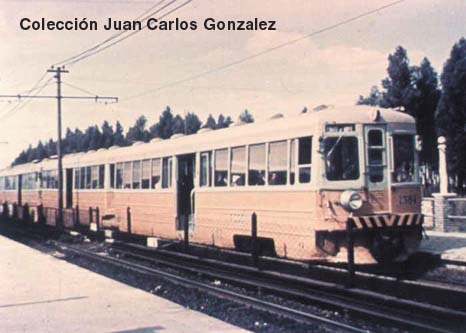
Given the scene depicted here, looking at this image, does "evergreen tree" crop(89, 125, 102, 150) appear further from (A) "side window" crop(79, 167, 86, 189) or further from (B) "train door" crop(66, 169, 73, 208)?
(A) "side window" crop(79, 167, 86, 189)

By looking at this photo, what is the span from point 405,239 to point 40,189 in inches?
915

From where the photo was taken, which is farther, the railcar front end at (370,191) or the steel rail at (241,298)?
the railcar front end at (370,191)

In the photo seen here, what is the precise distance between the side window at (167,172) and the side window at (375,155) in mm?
6561

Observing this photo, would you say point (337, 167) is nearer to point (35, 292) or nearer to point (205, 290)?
point (205, 290)

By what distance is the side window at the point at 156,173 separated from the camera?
17.7 meters

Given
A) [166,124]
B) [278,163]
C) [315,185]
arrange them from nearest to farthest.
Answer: [315,185] → [278,163] → [166,124]

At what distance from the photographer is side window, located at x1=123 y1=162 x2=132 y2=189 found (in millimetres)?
19856

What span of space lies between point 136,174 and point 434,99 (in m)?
27.4

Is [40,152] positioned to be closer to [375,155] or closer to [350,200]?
[375,155]

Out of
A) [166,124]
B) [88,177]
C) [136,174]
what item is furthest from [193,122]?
[136,174]

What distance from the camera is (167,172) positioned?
17266 millimetres

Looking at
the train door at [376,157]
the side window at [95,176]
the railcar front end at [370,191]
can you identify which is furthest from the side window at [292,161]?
the side window at [95,176]

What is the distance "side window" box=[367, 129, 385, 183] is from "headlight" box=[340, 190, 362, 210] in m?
0.60

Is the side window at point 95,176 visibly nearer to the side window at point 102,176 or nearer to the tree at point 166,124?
the side window at point 102,176
